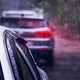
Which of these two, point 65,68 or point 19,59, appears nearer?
point 19,59

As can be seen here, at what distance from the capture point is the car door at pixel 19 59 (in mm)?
3449

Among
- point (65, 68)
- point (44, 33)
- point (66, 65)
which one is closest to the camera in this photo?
point (44, 33)

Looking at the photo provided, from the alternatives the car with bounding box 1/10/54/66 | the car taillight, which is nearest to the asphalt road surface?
the car with bounding box 1/10/54/66

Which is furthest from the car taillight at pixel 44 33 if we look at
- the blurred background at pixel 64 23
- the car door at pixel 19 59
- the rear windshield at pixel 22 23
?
the car door at pixel 19 59

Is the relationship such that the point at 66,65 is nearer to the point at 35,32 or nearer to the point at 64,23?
the point at 64,23

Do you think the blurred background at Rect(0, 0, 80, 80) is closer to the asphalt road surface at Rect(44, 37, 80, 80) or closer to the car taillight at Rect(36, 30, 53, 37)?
the asphalt road surface at Rect(44, 37, 80, 80)

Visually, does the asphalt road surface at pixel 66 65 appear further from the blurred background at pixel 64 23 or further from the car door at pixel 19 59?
the car door at pixel 19 59

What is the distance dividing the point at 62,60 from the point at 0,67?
11.9m

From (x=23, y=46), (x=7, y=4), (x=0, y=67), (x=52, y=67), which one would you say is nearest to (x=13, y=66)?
(x=0, y=67)

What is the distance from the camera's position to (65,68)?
531 inches

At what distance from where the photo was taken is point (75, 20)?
12281 mm

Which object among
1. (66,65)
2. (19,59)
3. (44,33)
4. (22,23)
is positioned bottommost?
(66,65)

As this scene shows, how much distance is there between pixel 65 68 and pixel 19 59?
378 inches

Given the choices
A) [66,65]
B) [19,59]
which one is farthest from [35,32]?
[19,59]
